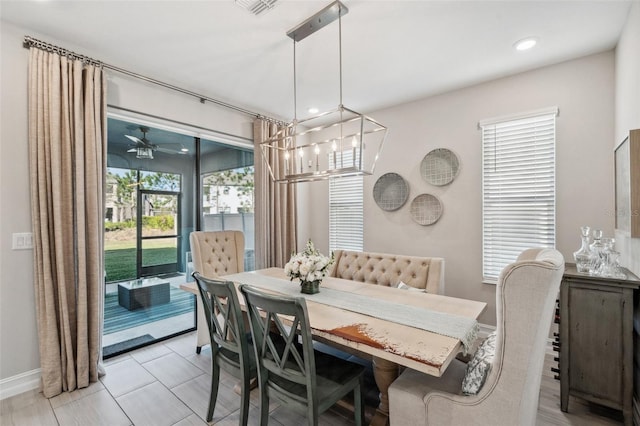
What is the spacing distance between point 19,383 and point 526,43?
194 inches

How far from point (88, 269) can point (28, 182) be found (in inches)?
32.5

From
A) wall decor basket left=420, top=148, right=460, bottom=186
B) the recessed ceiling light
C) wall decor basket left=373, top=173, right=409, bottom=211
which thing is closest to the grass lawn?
wall decor basket left=373, top=173, right=409, bottom=211

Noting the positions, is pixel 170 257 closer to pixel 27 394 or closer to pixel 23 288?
pixel 23 288

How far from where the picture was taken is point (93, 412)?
2121mm

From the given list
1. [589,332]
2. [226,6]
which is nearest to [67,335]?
[226,6]

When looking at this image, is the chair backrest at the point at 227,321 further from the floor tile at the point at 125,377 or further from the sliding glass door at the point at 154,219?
the sliding glass door at the point at 154,219

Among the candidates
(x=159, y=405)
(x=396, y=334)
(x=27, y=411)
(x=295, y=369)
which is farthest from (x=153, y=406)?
(x=396, y=334)

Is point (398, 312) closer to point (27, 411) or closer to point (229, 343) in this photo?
point (229, 343)

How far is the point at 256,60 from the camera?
9.27ft

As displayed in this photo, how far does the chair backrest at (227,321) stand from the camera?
5.78 feet

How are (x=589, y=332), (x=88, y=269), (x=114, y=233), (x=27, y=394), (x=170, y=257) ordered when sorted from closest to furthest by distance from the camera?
1. (x=589, y=332)
2. (x=27, y=394)
3. (x=88, y=269)
4. (x=114, y=233)
5. (x=170, y=257)

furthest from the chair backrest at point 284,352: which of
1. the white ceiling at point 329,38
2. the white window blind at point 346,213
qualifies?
the white window blind at point 346,213

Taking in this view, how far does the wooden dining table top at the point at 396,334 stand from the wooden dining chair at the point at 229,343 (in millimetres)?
452

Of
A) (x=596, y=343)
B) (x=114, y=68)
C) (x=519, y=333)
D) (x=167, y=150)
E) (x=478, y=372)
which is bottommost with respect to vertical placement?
(x=596, y=343)
